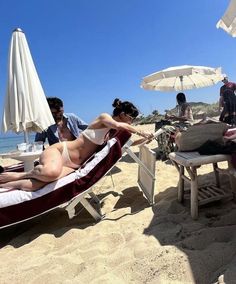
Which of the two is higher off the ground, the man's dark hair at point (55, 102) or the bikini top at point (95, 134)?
→ the man's dark hair at point (55, 102)

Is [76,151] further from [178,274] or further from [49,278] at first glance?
[178,274]

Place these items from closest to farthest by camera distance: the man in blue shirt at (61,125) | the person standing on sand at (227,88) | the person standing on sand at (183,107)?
the man in blue shirt at (61,125)
the person standing on sand at (183,107)
the person standing on sand at (227,88)

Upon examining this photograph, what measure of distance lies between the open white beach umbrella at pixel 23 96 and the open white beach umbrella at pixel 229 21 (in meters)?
2.66

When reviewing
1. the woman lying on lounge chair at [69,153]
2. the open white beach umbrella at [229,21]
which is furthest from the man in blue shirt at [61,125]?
the open white beach umbrella at [229,21]

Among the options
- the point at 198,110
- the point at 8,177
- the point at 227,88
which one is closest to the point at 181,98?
the point at 227,88

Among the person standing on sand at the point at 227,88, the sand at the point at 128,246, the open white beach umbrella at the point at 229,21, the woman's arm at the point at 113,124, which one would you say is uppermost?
the open white beach umbrella at the point at 229,21

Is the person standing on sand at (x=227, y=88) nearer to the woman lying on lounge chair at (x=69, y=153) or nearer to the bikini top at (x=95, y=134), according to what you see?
the woman lying on lounge chair at (x=69, y=153)

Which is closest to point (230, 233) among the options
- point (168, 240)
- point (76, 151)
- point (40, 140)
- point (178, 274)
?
point (168, 240)

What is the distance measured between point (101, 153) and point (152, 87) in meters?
6.61

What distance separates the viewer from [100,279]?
2121 millimetres

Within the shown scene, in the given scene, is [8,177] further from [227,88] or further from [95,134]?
[227,88]

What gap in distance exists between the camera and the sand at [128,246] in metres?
2.09

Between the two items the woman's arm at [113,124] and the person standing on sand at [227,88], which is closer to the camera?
the woman's arm at [113,124]

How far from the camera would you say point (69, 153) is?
354cm
